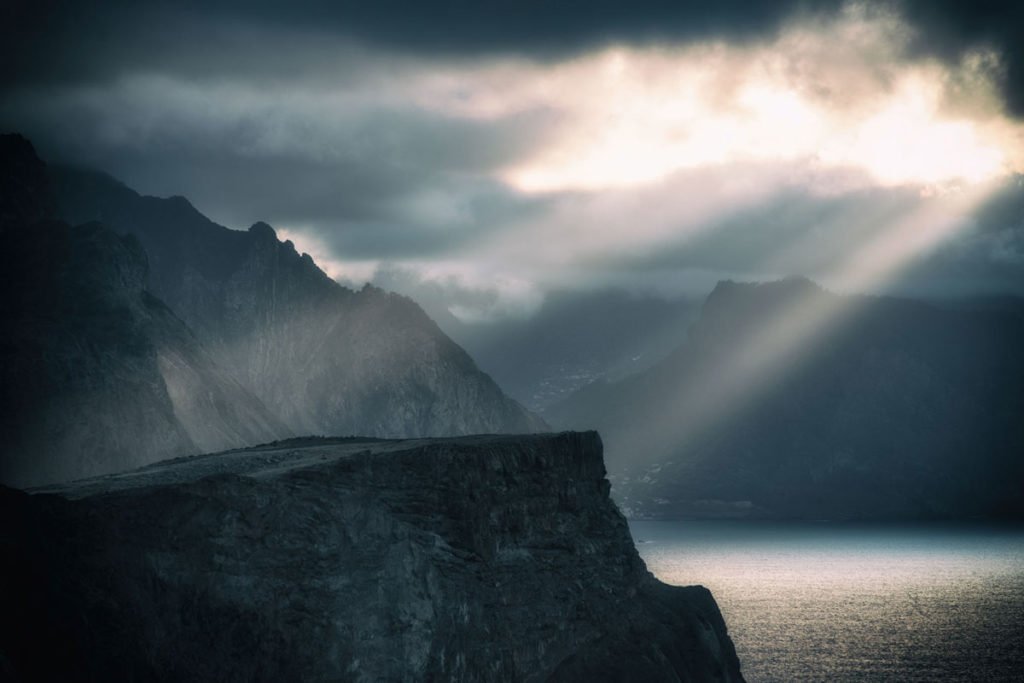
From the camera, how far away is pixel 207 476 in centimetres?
8656

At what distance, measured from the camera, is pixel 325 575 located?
8719cm

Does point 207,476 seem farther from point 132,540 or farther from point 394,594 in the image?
point 394,594

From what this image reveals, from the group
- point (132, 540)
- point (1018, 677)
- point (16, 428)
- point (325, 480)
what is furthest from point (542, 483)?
point (16, 428)

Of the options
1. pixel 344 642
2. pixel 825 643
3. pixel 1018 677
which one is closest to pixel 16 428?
pixel 344 642

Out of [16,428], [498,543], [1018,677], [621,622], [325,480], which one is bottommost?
[1018,677]

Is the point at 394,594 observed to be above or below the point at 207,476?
below

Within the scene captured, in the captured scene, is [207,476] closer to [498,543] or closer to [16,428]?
[498,543]

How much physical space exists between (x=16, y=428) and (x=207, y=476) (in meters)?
126

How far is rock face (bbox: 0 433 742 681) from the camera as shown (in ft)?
250

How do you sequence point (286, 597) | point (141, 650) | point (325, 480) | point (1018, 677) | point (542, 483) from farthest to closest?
point (1018, 677) < point (542, 483) < point (325, 480) < point (286, 597) < point (141, 650)

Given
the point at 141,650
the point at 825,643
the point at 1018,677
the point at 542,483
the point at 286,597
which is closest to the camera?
the point at 141,650

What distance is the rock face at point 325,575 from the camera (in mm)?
76312

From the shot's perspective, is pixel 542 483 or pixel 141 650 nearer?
pixel 141 650

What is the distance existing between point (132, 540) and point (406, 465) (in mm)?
27376
